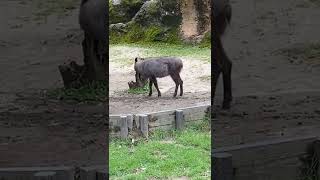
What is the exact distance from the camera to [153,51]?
11367 millimetres

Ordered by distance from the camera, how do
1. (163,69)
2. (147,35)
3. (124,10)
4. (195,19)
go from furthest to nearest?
(124,10), (147,35), (195,19), (163,69)

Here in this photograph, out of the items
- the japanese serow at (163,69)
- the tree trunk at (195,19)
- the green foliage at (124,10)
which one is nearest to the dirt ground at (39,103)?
the japanese serow at (163,69)

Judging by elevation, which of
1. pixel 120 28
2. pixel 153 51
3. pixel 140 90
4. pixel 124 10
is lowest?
pixel 140 90

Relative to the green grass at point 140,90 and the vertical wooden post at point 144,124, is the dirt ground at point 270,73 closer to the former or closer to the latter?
the vertical wooden post at point 144,124

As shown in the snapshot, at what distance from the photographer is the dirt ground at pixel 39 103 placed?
286 cm

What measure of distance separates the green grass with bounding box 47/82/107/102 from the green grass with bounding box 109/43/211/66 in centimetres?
743

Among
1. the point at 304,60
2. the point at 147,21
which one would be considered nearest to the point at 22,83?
the point at 304,60

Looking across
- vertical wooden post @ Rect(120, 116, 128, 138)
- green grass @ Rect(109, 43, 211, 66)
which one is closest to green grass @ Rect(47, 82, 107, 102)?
vertical wooden post @ Rect(120, 116, 128, 138)

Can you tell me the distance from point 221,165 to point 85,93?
2.73ft

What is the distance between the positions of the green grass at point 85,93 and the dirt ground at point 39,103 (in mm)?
32

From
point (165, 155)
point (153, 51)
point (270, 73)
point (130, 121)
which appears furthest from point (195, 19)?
point (270, 73)

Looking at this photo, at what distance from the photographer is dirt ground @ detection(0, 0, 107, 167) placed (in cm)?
286

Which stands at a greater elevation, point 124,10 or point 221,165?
point 124,10

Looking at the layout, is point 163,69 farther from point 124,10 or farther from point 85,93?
point 124,10
